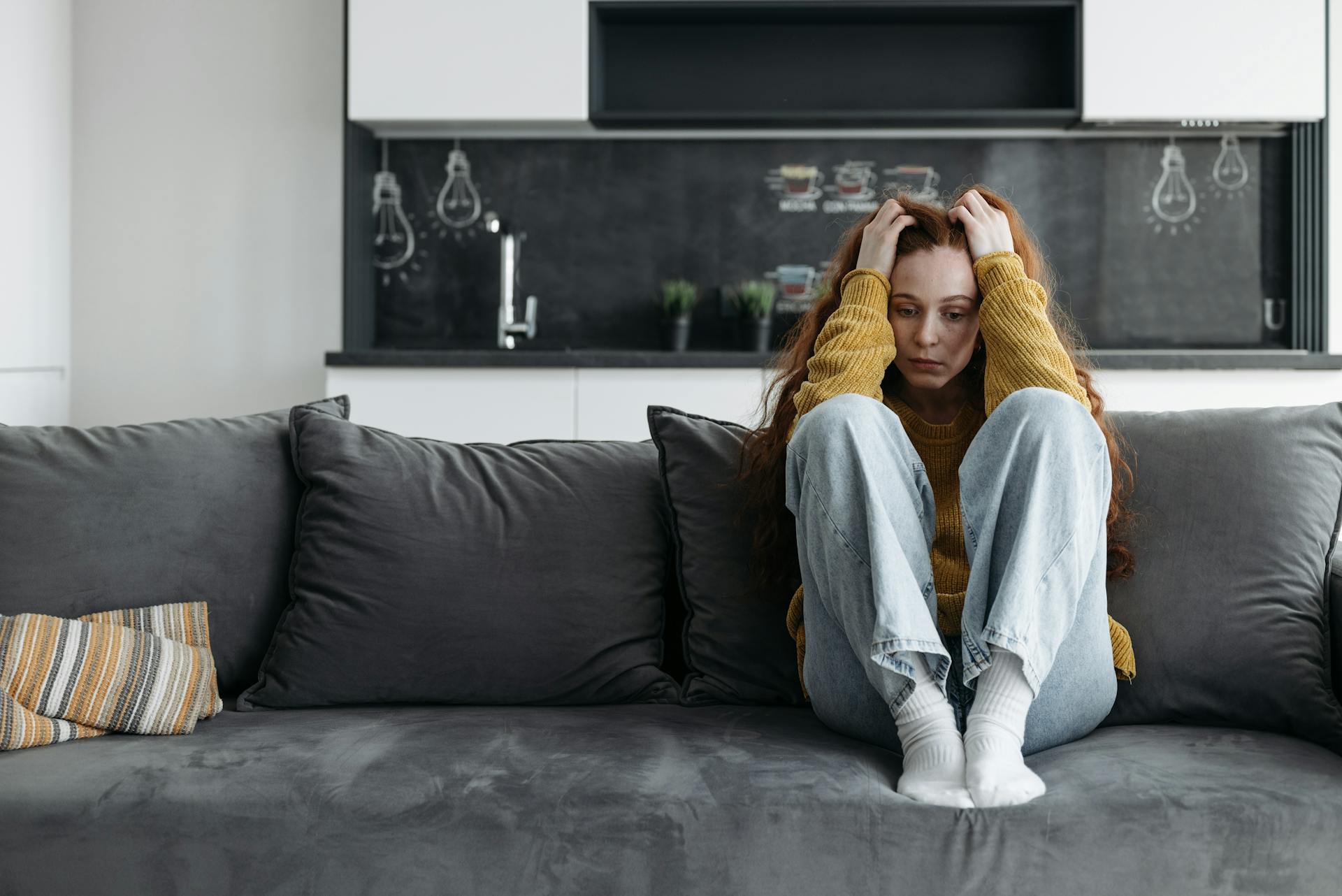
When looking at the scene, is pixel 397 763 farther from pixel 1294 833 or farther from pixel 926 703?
pixel 1294 833

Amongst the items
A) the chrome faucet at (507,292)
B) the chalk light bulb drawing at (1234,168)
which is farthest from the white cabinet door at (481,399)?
the chalk light bulb drawing at (1234,168)

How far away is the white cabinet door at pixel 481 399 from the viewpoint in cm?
353

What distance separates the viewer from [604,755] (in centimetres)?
148

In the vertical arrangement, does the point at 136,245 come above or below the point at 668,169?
below

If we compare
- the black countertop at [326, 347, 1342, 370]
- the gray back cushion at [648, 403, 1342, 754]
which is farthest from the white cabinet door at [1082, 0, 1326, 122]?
the gray back cushion at [648, 403, 1342, 754]

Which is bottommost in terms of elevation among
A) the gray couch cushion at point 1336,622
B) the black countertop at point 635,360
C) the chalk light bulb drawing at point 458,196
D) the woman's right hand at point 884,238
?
the gray couch cushion at point 1336,622

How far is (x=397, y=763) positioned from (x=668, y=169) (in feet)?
9.82

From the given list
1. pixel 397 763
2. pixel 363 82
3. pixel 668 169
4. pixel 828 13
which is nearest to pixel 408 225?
pixel 363 82

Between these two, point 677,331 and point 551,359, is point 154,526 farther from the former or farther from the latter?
point 677,331

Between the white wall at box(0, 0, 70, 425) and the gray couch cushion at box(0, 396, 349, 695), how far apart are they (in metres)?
2.18

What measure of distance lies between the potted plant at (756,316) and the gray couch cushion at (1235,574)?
211cm

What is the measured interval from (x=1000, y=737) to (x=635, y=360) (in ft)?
7.38

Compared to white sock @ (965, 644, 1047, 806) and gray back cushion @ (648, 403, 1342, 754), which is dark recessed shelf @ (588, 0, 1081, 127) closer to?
gray back cushion @ (648, 403, 1342, 754)

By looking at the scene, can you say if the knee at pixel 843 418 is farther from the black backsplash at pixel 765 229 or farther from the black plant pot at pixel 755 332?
the black backsplash at pixel 765 229
